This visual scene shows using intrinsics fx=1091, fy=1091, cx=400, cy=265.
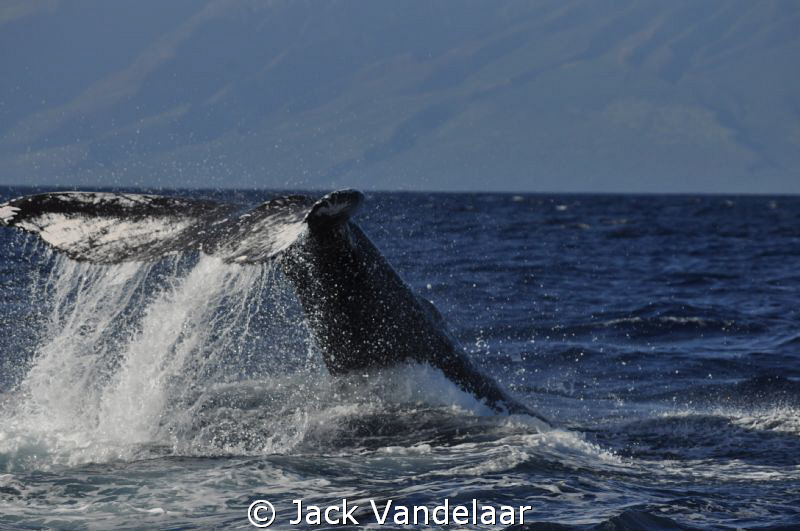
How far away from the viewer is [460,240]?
3050 cm

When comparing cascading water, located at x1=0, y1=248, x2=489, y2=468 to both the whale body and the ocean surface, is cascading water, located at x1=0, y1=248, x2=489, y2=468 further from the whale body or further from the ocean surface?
the whale body

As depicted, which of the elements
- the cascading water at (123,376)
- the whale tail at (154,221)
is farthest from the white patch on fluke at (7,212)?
the cascading water at (123,376)

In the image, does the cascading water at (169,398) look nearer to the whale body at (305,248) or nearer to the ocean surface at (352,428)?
the ocean surface at (352,428)

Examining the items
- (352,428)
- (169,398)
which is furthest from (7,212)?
(352,428)

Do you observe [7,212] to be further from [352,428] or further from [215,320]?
[352,428]

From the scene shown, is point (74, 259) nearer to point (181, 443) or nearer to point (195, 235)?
point (195, 235)

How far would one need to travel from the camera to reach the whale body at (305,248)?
5488 millimetres

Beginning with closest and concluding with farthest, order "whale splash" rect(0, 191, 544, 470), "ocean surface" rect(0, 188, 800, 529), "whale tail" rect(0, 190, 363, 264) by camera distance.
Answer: "whale tail" rect(0, 190, 363, 264)
"ocean surface" rect(0, 188, 800, 529)
"whale splash" rect(0, 191, 544, 470)

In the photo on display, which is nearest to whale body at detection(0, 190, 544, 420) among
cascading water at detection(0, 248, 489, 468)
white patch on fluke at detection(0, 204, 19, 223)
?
white patch on fluke at detection(0, 204, 19, 223)

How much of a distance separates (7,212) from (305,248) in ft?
5.35

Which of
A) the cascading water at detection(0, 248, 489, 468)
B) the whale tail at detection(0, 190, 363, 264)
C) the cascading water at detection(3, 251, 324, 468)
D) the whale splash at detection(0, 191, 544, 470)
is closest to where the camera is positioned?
the whale tail at detection(0, 190, 363, 264)

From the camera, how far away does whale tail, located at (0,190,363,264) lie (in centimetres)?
541

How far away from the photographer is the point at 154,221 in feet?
20.1

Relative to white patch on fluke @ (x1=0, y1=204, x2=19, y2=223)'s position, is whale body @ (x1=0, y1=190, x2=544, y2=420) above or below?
below
